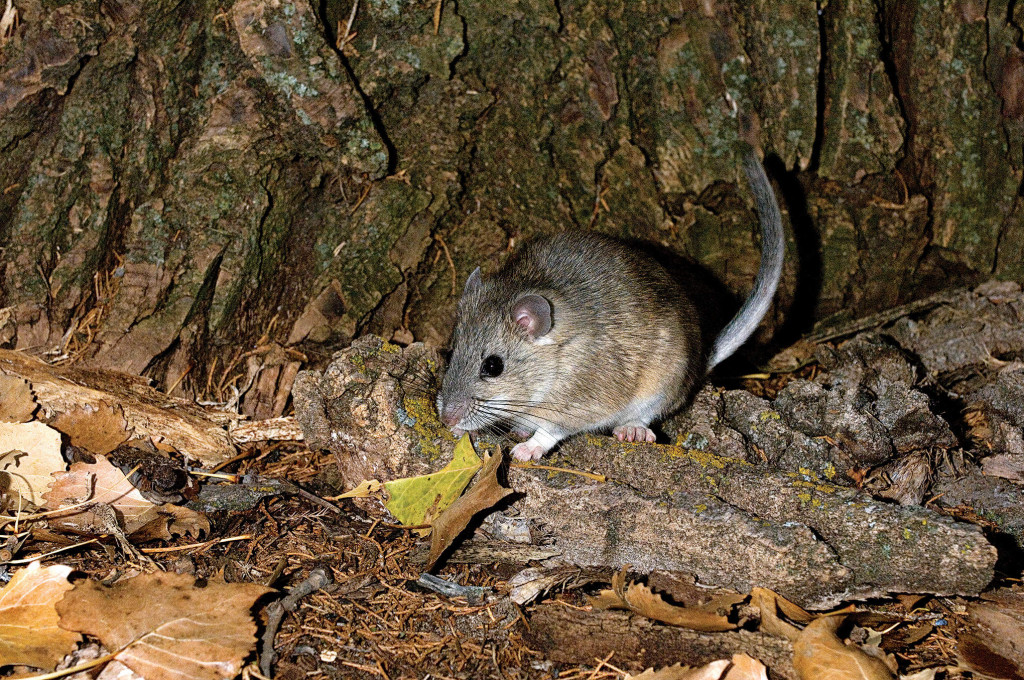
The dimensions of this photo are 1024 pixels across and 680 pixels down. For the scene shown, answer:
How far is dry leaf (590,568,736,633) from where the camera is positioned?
2.85 m

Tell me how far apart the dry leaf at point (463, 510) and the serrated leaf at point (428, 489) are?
0.41 ft

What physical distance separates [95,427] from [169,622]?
4.07ft

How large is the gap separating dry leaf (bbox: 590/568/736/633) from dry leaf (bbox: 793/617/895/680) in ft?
0.76

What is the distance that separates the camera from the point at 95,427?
3.62 metres

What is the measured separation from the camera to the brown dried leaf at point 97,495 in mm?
3312

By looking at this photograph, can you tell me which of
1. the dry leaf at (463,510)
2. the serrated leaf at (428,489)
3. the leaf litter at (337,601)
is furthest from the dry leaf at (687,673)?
the serrated leaf at (428,489)

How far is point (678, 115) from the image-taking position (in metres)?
4.38

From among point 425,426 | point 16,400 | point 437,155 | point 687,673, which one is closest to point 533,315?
point 425,426

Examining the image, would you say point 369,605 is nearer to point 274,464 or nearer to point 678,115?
point 274,464

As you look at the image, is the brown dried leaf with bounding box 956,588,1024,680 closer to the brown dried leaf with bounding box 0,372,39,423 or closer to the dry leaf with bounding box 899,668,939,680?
the dry leaf with bounding box 899,668,939,680

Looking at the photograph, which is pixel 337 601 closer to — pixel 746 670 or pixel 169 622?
pixel 169 622

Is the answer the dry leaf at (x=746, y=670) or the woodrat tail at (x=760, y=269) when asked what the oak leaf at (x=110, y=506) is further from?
the woodrat tail at (x=760, y=269)

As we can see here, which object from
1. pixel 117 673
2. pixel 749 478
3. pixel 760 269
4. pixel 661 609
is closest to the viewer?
pixel 117 673

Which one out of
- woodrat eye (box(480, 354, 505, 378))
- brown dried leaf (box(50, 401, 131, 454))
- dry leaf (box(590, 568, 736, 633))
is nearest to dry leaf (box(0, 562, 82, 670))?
brown dried leaf (box(50, 401, 131, 454))
